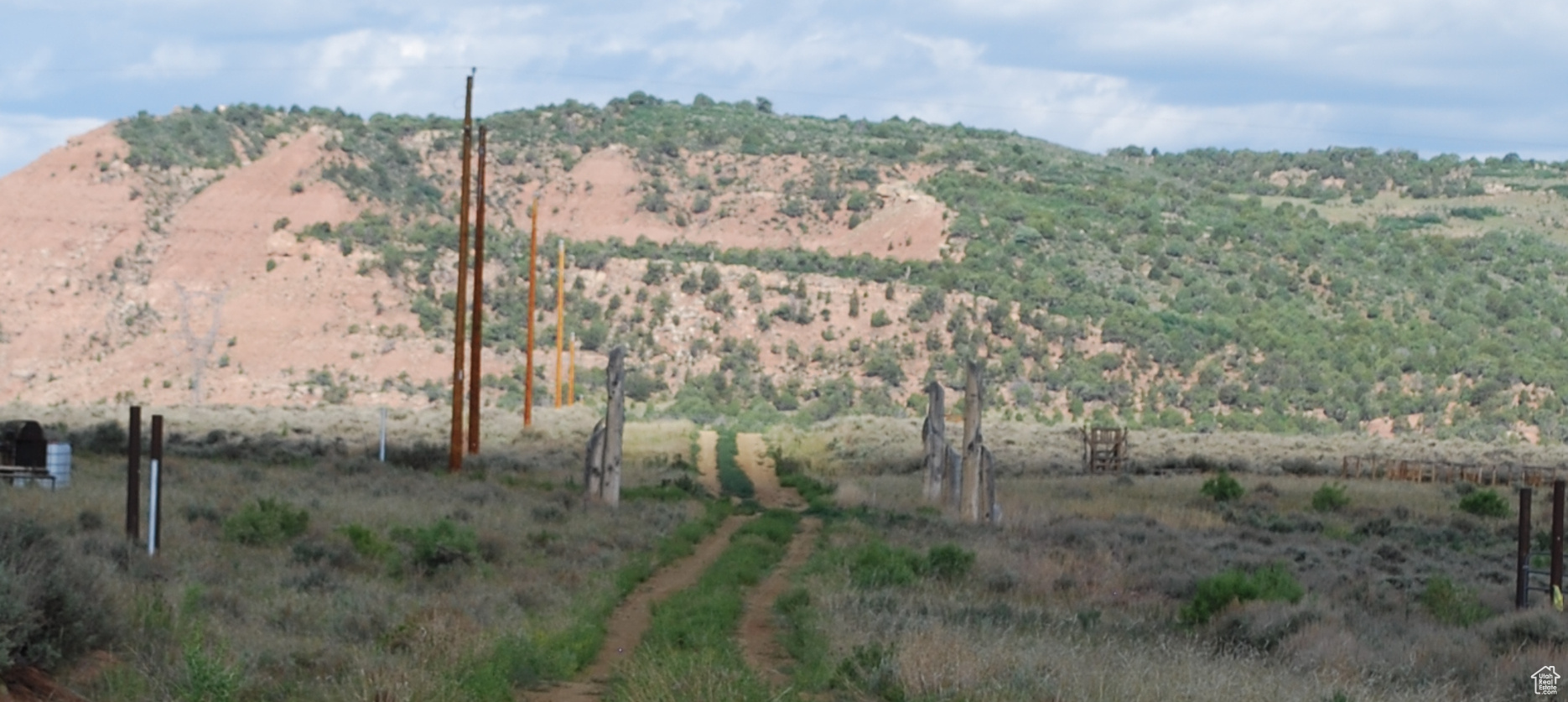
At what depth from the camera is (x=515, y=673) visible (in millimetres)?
10133

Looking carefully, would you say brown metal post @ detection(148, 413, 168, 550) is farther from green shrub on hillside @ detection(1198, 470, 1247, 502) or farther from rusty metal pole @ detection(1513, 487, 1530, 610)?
green shrub on hillside @ detection(1198, 470, 1247, 502)

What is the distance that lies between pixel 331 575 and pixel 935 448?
16677mm

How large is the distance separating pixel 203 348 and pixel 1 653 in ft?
215

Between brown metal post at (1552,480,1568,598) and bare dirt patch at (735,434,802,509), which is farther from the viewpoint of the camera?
bare dirt patch at (735,434,802,509)

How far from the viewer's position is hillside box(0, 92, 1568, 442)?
226 feet

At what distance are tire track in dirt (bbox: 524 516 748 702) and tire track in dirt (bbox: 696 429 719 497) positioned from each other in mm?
11025

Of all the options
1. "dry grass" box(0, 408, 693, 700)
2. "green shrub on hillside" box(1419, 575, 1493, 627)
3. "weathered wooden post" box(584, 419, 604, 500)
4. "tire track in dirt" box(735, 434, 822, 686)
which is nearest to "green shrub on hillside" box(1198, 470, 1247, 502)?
"tire track in dirt" box(735, 434, 822, 686)

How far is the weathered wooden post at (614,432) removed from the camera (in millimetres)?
24812

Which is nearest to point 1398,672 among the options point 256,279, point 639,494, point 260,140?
point 639,494

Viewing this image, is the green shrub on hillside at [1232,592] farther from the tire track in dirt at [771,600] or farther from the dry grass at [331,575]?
the dry grass at [331,575]

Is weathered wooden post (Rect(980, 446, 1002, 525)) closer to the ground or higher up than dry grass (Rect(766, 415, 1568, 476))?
higher up

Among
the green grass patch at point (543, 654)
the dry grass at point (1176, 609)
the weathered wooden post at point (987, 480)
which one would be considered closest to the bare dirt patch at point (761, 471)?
the dry grass at point (1176, 609)

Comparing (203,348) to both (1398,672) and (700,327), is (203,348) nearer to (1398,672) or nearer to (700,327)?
(700,327)

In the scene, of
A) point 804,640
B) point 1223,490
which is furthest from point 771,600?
point 1223,490
